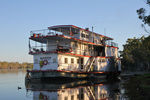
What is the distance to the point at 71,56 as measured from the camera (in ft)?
90.6

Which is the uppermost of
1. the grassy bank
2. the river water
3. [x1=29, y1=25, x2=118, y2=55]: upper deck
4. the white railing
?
[x1=29, y1=25, x2=118, y2=55]: upper deck

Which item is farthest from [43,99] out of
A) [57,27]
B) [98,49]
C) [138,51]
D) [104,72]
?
[138,51]

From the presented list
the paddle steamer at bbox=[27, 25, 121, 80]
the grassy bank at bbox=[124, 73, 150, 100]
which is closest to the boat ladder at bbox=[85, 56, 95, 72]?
the paddle steamer at bbox=[27, 25, 121, 80]

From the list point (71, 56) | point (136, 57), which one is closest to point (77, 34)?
point (71, 56)

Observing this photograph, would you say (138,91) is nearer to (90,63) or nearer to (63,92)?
(63,92)

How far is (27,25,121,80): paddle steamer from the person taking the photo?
24844 millimetres

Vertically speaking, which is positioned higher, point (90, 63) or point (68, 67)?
point (90, 63)

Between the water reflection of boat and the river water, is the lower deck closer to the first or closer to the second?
the river water

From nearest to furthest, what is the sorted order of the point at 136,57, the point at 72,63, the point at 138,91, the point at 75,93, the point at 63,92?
1. the point at 138,91
2. the point at 75,93
3. the point at 63,92
4. the point at 72,63
5. the point at 136,57

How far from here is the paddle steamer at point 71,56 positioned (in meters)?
24.8

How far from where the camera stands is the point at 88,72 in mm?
27719

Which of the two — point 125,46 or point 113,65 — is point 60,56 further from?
point 125,46

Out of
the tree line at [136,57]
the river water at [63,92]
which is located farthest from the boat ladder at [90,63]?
the tree line at [136,57]

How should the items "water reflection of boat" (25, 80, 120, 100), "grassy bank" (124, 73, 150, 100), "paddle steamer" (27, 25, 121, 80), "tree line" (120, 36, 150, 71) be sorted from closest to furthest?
"grassy bank" (124, 73, 150, 100) → "water reflection of boat" (25, 80, 120, 100) → "paddle steamer" (27, 25, 121, 80) → "tree line" (120, 36, 150, 71)
